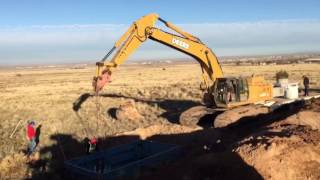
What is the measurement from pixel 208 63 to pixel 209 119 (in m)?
2.77

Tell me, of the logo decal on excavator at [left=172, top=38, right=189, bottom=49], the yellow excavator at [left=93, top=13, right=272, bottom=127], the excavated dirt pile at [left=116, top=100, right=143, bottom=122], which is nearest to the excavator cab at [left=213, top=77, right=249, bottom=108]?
the yellow excavator at [left=93, top=13, right=272, bottom=127]

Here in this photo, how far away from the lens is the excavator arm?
18.1 meters

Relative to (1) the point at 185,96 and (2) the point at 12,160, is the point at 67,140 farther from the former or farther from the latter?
(1) the point at 185,96

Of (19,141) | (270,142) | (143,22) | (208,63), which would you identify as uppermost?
(143,22)

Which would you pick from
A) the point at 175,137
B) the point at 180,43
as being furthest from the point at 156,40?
the point at 175,137

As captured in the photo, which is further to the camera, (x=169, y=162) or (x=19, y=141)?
(x=19, y=141)

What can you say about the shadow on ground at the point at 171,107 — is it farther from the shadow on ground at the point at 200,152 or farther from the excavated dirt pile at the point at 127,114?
the shadow on ground at the point at 200,152

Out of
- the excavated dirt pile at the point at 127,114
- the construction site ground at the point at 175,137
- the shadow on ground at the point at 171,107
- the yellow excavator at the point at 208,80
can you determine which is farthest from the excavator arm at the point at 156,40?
the excavated dirt pile at the point at 127,114

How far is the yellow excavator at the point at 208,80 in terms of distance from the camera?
63.2ft

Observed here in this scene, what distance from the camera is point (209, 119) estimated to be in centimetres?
2184

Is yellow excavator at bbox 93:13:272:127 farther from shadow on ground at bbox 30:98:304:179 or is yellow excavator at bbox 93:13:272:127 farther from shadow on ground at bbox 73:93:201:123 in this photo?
shadow on ground at bbox 73:93:201:123

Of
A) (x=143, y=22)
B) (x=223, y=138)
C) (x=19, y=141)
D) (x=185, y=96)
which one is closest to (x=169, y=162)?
(x=223, y=138)

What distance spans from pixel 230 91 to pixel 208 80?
1.23m

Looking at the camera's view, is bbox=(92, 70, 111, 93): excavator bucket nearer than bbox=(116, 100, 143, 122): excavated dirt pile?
Yes
